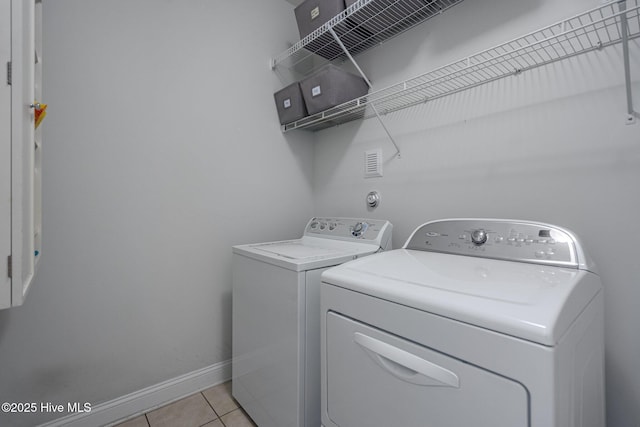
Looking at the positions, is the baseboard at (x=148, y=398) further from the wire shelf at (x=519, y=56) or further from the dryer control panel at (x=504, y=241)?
the wire shelf at (x=519, y=56)

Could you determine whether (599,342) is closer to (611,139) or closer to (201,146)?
(611,139)

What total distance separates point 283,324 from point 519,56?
155cm

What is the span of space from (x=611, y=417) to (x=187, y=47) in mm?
2679

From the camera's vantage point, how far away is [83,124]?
134cm

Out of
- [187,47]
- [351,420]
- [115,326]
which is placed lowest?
[351,420]

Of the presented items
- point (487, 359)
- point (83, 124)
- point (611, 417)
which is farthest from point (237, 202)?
point (611, 417)

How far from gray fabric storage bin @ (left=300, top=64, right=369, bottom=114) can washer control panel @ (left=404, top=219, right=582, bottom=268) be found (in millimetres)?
924

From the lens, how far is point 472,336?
2.03 feet

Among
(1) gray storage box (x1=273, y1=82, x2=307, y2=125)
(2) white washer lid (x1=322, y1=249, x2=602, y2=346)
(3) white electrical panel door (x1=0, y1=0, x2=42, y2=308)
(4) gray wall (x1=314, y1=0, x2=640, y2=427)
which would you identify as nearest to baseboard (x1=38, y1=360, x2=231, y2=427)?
(3) white electrical panel door (x1=0, y1=0, x2=42, y2=308)

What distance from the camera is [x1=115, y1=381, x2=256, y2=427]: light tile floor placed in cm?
143

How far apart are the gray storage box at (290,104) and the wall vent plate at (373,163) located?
1.71 feet

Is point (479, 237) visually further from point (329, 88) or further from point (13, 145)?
point (13, 145)

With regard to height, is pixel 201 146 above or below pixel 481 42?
below

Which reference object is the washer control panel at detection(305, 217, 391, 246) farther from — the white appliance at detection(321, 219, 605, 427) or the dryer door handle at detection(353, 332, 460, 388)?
the dryer door handle at detection(353, 332, 460, 388)
